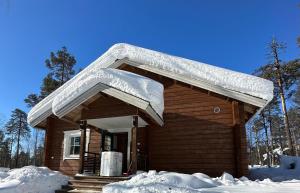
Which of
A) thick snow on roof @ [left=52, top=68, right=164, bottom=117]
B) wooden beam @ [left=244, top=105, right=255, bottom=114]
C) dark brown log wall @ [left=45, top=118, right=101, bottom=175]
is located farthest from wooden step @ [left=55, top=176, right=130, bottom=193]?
wooden beam @ [left=244, top=105, right=255, bottom=114]

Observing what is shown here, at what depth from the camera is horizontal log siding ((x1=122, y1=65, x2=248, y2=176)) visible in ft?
32.7

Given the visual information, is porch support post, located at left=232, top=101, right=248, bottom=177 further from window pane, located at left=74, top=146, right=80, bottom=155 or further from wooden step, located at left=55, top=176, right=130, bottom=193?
window pane, located at left=74, top=146, right=80, bottom=155

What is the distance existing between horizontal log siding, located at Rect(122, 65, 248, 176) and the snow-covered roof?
1.82ft

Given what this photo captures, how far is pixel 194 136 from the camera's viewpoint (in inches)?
413

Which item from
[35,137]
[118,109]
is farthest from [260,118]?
[35,137]

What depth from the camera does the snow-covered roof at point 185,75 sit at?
9.67m

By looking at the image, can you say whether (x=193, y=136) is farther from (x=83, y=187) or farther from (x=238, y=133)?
(x=83, y=187)

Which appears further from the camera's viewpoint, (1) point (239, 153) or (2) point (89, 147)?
(2) point (89, 147)

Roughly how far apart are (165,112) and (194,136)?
1559 millimetres

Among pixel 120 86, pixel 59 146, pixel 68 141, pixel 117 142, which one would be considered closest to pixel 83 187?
pixel 120 86

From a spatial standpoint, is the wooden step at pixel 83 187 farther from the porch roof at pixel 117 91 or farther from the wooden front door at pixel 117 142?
the wooden front door at pixel 117 142

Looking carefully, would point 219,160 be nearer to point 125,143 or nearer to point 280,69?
point 125,143

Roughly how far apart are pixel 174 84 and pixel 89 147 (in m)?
4.55

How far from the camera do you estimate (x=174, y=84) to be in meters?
11.6
